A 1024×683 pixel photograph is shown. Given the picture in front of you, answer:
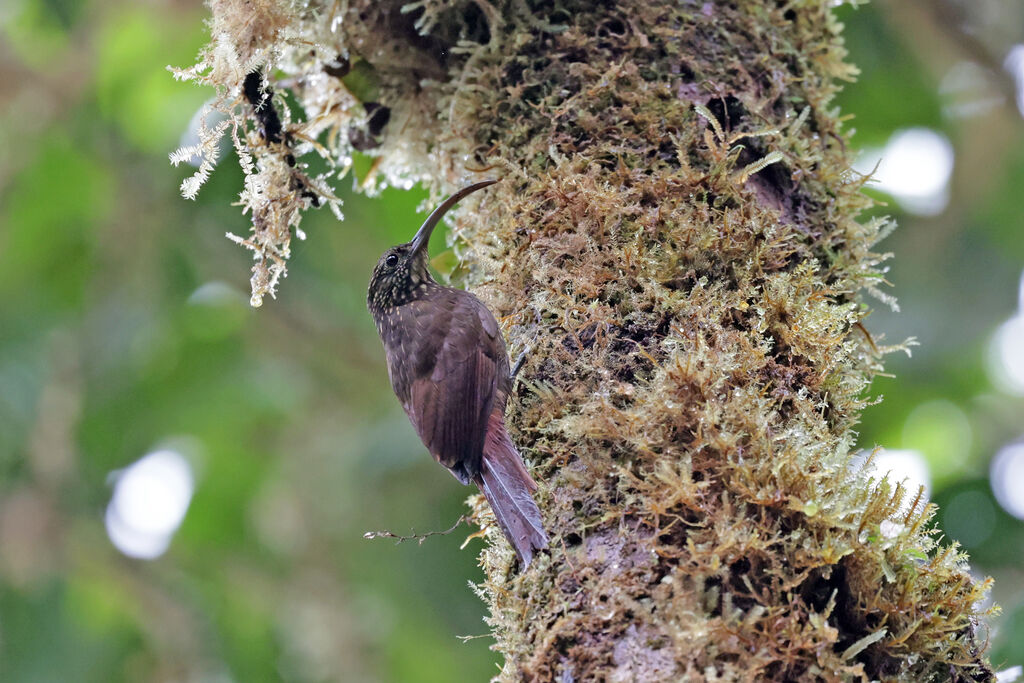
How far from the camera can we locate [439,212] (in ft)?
9.93

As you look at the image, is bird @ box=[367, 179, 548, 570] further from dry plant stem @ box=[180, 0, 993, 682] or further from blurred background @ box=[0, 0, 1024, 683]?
blurred background @ box=[0, 0, 1024, 683]

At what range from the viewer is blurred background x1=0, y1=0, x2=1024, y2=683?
5.44 meters

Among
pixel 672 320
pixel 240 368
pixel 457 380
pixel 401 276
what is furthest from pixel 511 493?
pixel 240 368

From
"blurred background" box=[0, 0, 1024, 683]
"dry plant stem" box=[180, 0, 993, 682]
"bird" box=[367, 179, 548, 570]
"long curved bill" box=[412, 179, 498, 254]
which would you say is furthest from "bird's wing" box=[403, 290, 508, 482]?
"blurred background" box=[0, 0, 1024, 683]

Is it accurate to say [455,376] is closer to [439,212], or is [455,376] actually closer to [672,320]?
[439,212]

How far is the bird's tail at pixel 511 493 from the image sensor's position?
81.9 inches

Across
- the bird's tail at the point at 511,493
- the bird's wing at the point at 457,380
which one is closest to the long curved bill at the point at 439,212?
the bird's wing at the point at 457,380

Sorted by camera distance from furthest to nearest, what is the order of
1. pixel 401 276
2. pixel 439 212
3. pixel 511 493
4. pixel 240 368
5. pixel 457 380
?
pixel 240 368 < pixel 401 276 < pixel 439 212 < pixel 457 380 < pixel 511 493

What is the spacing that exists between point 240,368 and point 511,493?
4605 mm

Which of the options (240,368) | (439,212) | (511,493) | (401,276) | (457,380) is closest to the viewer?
(511,493)

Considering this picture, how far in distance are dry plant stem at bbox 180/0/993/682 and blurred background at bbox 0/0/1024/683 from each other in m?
2.41

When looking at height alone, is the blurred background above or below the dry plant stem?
above

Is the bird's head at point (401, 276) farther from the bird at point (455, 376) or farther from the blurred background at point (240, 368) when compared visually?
the blurred background at point (240, 368)

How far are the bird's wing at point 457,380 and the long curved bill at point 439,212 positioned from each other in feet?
0.86
